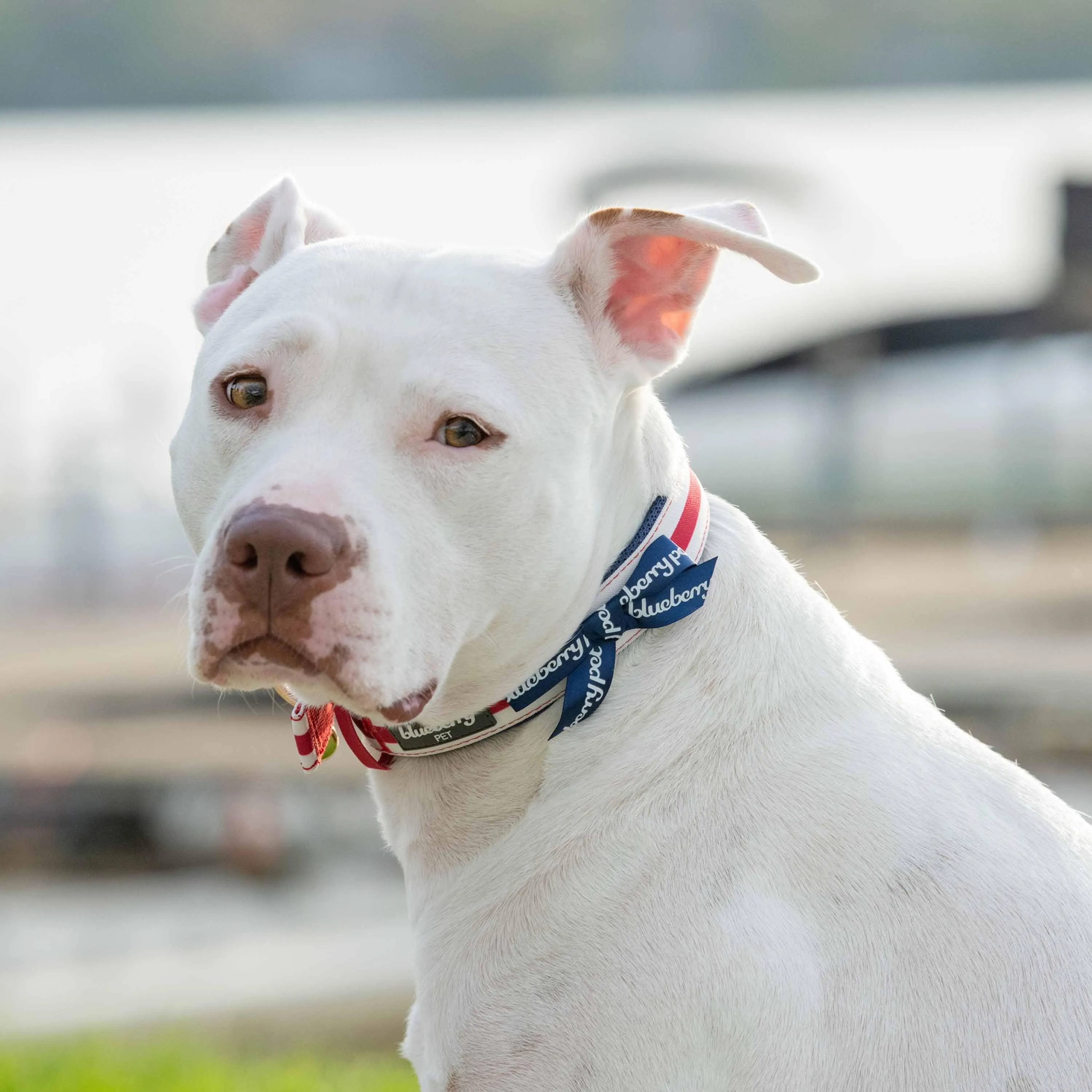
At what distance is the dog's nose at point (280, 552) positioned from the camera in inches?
73.5

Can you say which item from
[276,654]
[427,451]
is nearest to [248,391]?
[427,451]

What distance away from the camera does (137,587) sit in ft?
56.3

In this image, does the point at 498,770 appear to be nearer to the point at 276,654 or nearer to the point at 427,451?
the point at 276,654

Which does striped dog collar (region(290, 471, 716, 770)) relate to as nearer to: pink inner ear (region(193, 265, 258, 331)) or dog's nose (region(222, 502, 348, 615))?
dog's nose (region(222, 502, 348, 615))

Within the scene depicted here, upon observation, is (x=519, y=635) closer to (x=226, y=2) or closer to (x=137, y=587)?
(x=137, y=587)

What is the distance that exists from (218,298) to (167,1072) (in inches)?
101

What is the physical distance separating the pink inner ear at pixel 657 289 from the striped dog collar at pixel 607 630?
0.29 meters

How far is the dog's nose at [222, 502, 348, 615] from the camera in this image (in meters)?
1.87

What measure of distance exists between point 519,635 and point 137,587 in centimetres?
1594

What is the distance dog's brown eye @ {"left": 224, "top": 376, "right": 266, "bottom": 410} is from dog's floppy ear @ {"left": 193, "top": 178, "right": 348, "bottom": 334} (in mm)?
376

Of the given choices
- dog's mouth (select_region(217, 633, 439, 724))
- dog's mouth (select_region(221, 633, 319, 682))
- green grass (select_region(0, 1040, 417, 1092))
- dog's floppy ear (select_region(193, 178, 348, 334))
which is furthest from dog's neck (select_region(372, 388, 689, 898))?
green grass (select_region(0, 1040, 417, 1092))

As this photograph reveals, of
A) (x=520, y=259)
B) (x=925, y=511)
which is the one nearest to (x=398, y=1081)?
(x=520, y=259)

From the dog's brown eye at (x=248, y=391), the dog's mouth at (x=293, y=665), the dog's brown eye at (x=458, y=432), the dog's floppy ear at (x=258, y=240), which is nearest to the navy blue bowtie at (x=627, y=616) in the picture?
the dog's mouth at (x=293, y=665)

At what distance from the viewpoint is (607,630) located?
83.7 inches
